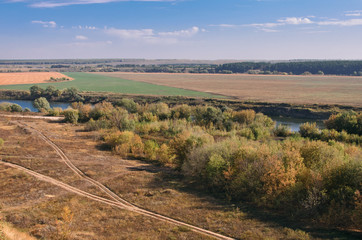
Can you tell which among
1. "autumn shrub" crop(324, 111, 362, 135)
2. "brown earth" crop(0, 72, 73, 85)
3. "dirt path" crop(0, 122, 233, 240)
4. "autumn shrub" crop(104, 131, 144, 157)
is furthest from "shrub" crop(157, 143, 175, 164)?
"brown earth" crop(0, 72, 73, 85)

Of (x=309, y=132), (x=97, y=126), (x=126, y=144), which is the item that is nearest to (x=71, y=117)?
(x=97, y=126)

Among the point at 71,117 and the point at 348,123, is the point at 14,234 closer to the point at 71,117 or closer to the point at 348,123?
the point at 71,117

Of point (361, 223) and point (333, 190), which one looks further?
point (333, 190)

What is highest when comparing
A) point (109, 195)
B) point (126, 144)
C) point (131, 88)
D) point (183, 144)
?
point (131, 88)

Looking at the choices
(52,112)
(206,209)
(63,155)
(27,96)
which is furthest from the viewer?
(27,96)

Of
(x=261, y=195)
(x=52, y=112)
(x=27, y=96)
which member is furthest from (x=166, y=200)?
(x=27, y=96)

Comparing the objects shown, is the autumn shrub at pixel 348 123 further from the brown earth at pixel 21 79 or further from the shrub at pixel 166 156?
the brown earth at pixel 21 79

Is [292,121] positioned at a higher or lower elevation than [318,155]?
lower

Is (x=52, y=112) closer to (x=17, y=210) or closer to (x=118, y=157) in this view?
(x=118, y=157)

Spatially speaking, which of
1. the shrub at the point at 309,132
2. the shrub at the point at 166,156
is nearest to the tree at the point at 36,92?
the shrub at the point at 166,156
